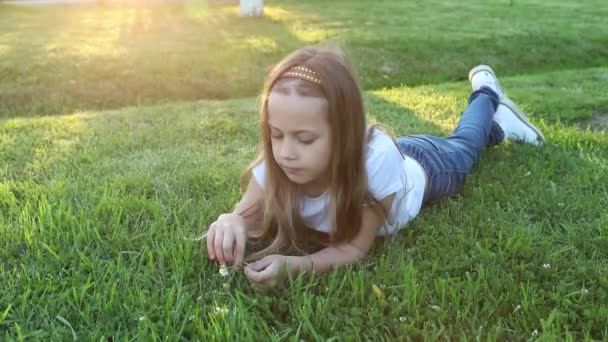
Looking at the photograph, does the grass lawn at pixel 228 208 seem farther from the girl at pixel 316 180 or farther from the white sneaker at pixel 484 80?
the white sneaker at pixel 484 80

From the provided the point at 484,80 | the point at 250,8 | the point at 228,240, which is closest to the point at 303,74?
the point at 228,240

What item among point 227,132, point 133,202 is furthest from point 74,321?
point 227,132

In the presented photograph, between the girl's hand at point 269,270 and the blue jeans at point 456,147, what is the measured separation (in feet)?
3.13

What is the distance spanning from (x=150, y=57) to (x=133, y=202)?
17.4 feet

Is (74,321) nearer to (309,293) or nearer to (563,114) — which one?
(309,293)

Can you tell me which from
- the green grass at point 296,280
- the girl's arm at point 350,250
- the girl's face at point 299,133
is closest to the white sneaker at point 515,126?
the green grass at point 296,280

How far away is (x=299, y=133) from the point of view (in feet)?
6.88

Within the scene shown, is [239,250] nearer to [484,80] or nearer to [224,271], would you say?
[224,271]

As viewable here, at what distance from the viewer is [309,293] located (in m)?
2.04

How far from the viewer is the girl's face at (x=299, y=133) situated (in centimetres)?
206

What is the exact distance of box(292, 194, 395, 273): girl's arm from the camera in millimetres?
2193

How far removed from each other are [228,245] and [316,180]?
1.47 feet

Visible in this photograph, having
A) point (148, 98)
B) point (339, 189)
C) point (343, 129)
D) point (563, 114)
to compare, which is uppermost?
point (343, 129)

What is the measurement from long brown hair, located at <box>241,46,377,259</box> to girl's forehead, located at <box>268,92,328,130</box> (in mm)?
26
